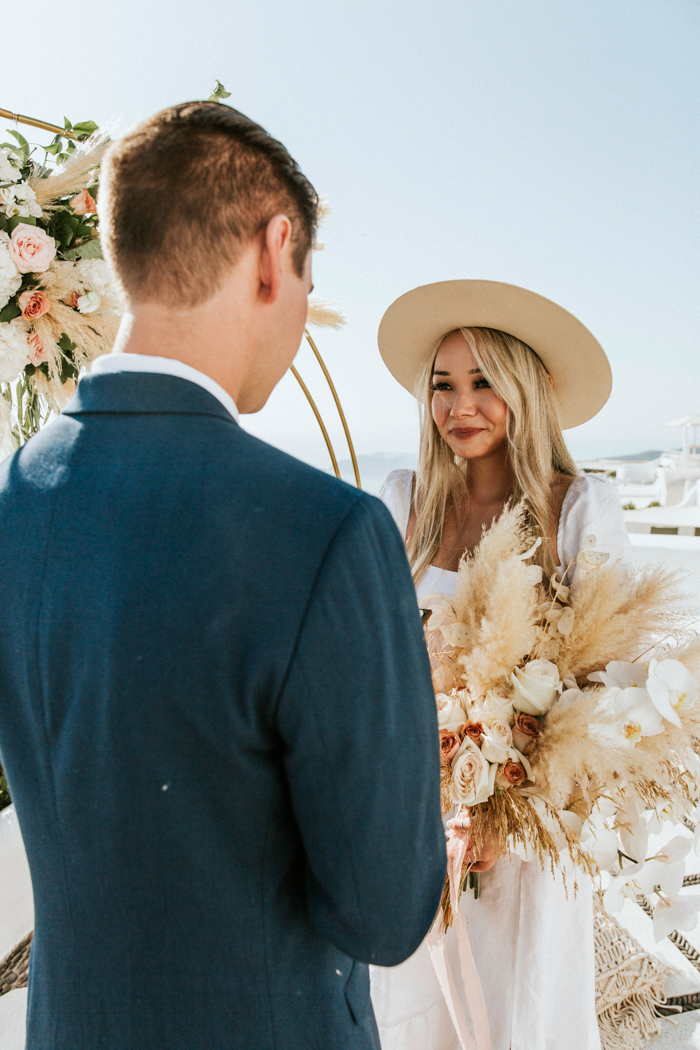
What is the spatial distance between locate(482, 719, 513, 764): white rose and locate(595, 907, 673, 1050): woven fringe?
97 cm

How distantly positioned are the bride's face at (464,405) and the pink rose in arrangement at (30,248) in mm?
965

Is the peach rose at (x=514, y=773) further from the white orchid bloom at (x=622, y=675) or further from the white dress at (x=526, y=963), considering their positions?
the white dress at (x=526, y=963)

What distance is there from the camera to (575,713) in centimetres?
101

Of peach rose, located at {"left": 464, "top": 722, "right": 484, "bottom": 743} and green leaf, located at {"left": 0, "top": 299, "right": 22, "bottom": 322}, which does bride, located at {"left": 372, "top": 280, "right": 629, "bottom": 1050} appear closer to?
peach rose, located at {"left": 464, "top": 722, "right": 484, "bottom": 743}

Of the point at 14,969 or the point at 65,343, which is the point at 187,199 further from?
the point at 14,969

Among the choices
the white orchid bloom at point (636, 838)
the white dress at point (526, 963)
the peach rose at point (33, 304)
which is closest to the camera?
the white orchid bloom at point (636, 838)

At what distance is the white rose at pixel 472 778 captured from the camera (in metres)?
1.04

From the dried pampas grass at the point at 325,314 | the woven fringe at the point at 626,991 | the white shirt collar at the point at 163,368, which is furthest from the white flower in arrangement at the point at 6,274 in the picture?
the woven fringe at the point at 626,991

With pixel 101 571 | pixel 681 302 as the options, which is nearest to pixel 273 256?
pixel 101 571

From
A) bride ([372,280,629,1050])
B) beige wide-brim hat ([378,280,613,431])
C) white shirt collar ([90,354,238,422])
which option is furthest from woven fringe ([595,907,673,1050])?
white shirt collar ([90,354,238,422])

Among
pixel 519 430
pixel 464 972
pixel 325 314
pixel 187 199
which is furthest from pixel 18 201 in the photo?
pixel 464 972

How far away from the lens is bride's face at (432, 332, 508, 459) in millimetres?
1702

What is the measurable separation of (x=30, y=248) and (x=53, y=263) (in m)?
0.08

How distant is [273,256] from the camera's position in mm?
615
